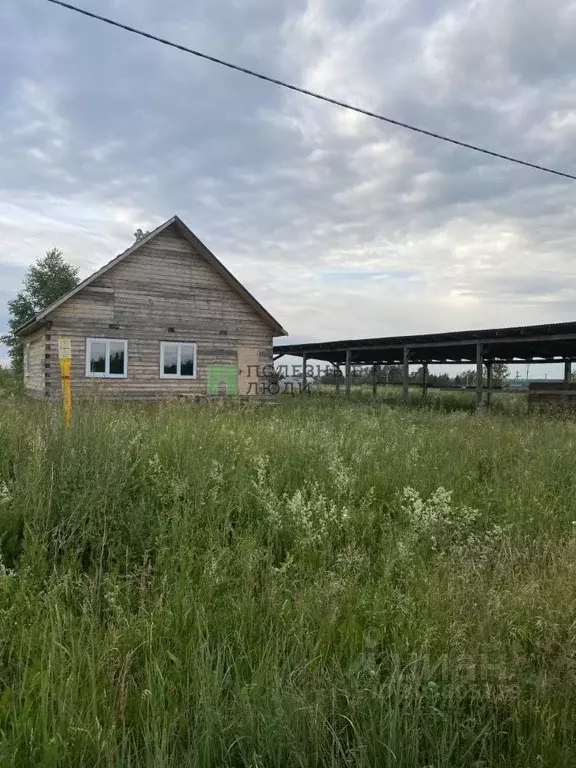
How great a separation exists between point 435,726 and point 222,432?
17.6ft

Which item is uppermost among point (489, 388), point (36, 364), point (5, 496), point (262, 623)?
point (36, 364)

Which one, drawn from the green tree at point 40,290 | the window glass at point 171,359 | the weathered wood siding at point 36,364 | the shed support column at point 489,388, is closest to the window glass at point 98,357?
the weathered wood siding at point 36,364

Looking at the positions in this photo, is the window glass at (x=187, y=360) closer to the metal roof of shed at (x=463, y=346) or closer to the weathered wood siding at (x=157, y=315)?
the weathered wood siding at (x=157, y=315)

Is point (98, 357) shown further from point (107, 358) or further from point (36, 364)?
point (36, 364)

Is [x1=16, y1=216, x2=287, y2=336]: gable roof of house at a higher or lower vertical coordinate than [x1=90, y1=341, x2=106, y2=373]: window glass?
higher

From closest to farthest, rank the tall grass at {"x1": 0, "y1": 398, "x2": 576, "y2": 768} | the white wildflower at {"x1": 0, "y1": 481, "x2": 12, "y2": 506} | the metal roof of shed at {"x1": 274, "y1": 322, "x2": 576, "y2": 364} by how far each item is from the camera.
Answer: the tall grass at {"x1": 0, "y1": 398, "x2": 576, "y2": 768} < the white wildflower at {"x1": 0, "y1": 481, "x2": 12, "y2": 506} < the metal roof of shed at {"x1": 274, "y1": 322, "x2": 576, "y2": 364}

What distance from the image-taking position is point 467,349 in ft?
73.1

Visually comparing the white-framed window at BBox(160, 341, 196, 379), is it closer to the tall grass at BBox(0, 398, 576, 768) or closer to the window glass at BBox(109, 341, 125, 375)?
the window glass at BBox(109, 341, 125, 375)

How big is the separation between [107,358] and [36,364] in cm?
440

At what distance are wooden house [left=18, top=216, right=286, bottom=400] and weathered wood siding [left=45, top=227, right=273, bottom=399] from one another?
0.11 ft

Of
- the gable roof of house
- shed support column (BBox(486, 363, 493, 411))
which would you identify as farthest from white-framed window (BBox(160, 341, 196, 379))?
shed support column (BBox(486, 363, 493, 411))

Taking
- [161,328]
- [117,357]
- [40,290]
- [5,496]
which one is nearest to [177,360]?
[161,328]

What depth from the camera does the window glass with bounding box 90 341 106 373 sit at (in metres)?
16.9

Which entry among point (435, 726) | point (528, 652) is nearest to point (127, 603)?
point (435, 726)
